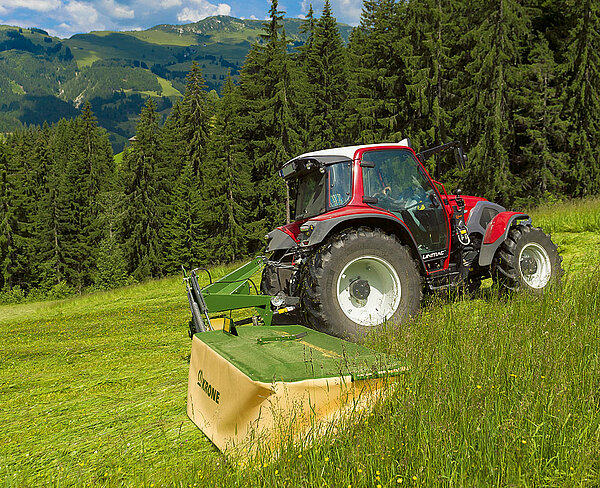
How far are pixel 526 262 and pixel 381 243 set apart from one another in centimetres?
249

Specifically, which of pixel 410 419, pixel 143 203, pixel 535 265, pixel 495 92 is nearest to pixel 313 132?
pixel 495 92

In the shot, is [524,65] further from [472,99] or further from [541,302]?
[541,302]

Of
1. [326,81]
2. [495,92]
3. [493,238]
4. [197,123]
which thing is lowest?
[493,238]

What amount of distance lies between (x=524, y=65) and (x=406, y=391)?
93.7 feet

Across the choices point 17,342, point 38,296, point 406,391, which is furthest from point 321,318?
point 38,296

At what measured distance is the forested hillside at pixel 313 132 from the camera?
26375 millimetres

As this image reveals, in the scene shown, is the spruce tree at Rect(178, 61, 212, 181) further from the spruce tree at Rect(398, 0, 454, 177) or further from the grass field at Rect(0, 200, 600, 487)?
the grass field at Rect(0, 200, 600, 487)

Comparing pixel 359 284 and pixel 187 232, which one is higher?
pixel 359 284

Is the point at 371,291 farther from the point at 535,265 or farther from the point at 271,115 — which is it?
the point at 271,115

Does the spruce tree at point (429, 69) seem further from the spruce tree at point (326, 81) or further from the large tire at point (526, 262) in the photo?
the large tire at point (526, 262)

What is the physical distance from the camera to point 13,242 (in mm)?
47406

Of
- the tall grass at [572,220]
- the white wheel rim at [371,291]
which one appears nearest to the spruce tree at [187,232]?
the tall grass at [572,220]

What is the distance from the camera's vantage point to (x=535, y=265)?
6.64 metres

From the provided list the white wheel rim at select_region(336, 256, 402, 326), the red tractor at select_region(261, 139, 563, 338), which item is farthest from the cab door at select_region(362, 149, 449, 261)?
the white wheel rim at select_region(336, 256, 402, 326)
